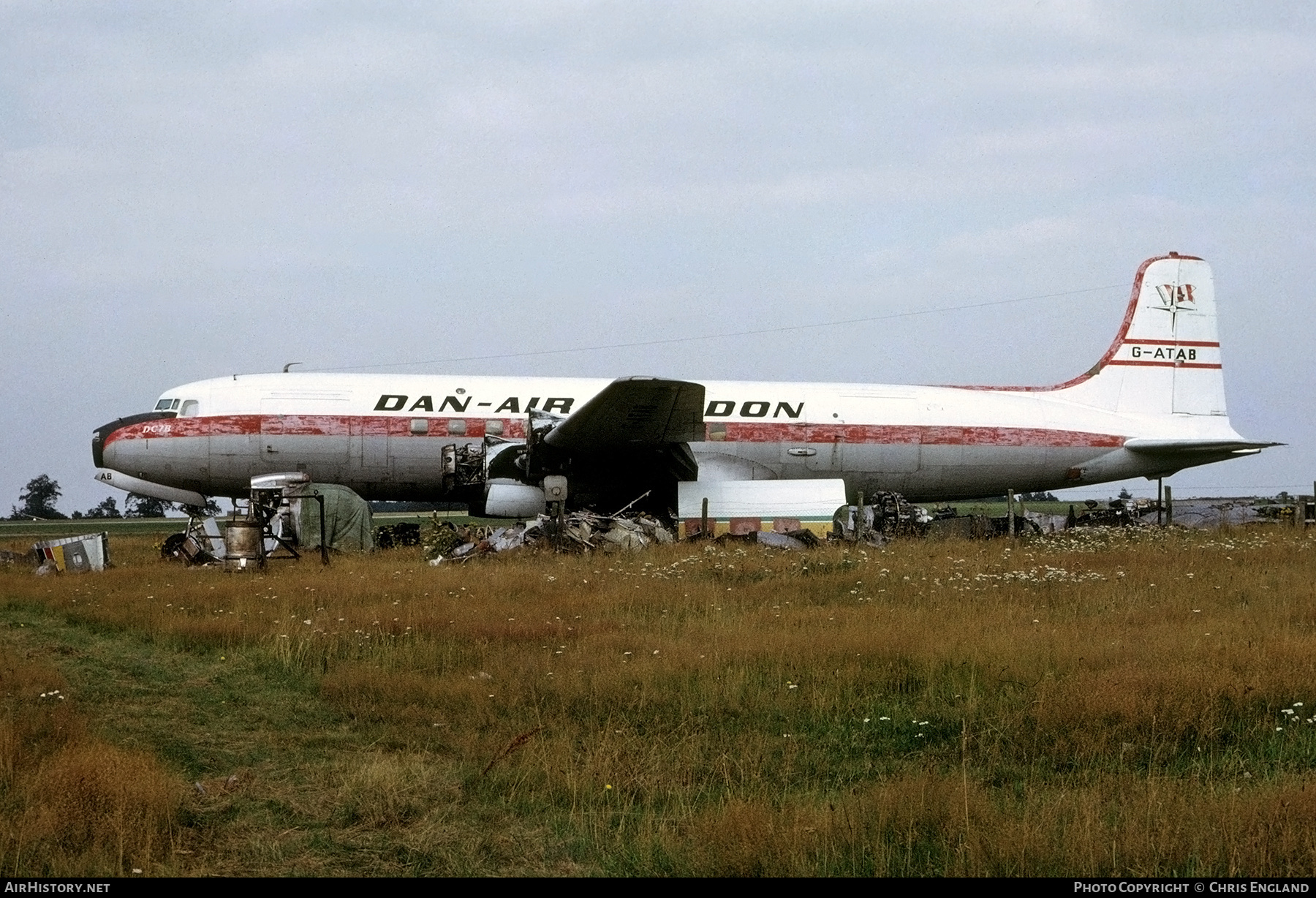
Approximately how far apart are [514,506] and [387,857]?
59.1 feet

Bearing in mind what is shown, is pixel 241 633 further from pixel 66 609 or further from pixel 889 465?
pixel 889 465

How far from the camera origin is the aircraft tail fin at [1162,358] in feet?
94.1

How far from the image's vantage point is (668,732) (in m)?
7.64

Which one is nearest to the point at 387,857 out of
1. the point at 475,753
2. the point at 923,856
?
the point at 475,753

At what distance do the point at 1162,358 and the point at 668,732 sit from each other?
24.9 m

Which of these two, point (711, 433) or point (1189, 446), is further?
point (1189, 446)

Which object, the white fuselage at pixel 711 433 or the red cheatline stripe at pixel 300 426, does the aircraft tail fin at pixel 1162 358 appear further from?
the red cheatline stripe at pixel 300 426

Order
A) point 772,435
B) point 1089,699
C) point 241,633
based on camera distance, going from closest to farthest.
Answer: point 1089,699
point 241,633
point 772,435

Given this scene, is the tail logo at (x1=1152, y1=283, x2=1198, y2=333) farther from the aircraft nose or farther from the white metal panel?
the aircraft nose

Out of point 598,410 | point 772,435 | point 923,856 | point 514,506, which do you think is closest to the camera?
point 923,856

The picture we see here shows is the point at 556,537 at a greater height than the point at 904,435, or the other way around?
the point at 904,435

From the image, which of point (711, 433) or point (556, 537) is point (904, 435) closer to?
point (711, 433)

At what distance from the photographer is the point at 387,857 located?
533 cm

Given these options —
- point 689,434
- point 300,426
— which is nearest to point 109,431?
point 300,426
